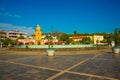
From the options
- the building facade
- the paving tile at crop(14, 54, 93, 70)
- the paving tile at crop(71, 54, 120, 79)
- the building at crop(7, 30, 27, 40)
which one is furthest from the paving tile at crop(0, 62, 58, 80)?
the building at crop(7, 30, 27, 40)

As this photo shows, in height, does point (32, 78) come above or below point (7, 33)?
below

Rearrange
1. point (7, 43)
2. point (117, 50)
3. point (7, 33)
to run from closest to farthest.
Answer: point (117, 50) → point (7, 43) → point (7, 33)

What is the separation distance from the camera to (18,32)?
11544cm

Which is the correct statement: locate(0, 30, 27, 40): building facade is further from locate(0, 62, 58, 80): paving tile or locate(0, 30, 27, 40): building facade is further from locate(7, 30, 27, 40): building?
locate(0, 62, 58, 80): paving tile

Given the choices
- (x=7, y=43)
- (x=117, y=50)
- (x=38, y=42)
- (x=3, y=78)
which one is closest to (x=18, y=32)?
(x=7, y=43)

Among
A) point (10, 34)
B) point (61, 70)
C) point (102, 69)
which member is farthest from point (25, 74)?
point (10, 34)

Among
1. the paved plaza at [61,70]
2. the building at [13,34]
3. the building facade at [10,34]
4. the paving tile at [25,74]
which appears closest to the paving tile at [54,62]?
the paved plaza at [61,70]

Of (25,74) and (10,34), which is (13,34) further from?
(25,74)

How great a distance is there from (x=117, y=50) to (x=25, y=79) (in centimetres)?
1849

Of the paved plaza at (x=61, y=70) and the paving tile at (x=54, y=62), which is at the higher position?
the paving tile at (x=54, y=62)

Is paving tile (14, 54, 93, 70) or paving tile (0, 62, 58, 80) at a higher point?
paving tile (14, 54, 93, 70)

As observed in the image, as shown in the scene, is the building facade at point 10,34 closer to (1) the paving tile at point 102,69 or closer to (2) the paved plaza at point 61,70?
(2) the paved plaza at point 61,70

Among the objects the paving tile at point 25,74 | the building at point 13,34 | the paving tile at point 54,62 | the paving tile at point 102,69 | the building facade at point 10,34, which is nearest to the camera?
the paving tile at point 25,74

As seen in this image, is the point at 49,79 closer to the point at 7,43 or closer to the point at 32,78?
the point at 32,78
